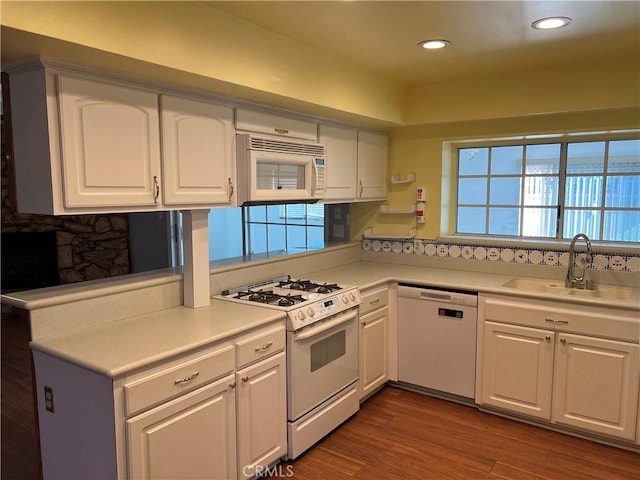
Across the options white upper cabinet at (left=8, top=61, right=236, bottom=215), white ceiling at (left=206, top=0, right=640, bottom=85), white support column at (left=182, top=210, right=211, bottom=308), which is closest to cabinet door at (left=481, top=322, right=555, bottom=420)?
white ceiling at (left=206, top=0, right=640, bottom=85)

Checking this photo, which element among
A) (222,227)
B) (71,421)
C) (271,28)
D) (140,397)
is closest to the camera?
(140,397)

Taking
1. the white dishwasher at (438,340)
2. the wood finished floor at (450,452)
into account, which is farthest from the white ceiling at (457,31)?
the wood finished floor at (450,452)

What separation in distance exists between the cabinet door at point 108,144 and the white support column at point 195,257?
0.36 m

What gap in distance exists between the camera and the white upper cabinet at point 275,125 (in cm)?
273

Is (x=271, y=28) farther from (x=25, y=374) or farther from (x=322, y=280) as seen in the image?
(x=25, y=374)

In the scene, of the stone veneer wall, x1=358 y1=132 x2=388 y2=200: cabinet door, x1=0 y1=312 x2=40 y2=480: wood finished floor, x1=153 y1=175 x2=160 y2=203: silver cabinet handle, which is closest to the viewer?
x1=0 y1=312 x2=40 y2=480: wood finished floor

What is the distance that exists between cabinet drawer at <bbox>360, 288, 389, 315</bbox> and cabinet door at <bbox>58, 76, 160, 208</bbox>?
1.61 meters

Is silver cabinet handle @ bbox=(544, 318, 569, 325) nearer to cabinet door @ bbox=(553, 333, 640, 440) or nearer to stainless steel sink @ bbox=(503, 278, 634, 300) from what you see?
cabinet door @ bbox=(553, 333, 640, 440)

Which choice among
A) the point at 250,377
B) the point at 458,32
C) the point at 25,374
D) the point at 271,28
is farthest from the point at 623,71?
the point at 25,374

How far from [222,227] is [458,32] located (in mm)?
4185

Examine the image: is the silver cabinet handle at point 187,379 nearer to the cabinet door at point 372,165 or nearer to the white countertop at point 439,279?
the white countertop at point 439,279

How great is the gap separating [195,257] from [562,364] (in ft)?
7.68

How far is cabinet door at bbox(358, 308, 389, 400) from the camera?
3287mm

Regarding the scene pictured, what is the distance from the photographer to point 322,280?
341 centimetres
